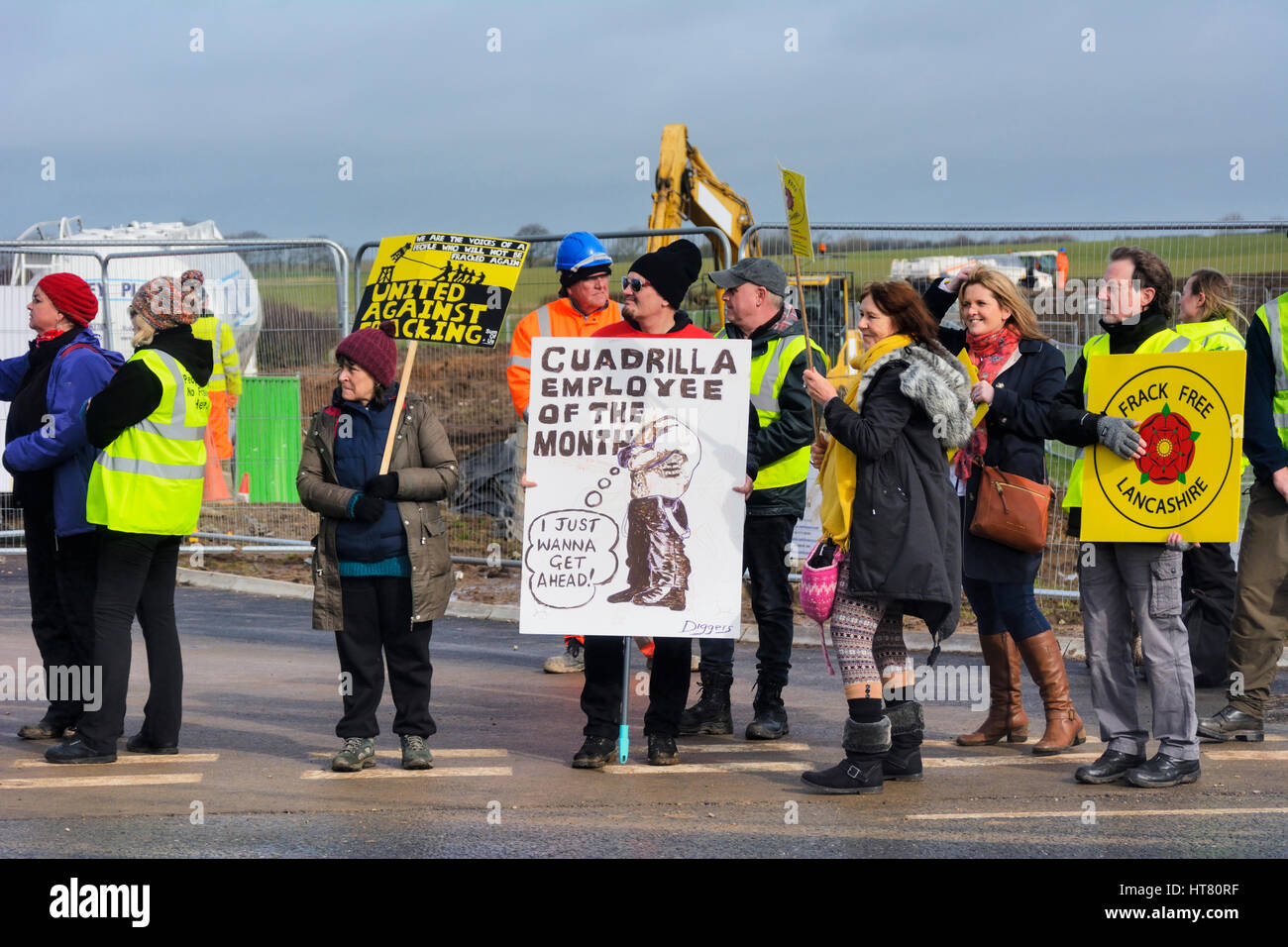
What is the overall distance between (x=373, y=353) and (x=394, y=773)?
1.82 meters

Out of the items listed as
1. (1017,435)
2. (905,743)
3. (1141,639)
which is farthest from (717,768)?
(1017,435)

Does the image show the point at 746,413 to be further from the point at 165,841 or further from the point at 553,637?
the point at 553,637

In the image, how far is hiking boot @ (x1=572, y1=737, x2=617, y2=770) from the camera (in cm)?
657

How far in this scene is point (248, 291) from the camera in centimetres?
1355

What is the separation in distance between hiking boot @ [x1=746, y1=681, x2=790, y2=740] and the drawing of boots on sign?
99 cm

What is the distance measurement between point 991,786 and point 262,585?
7.84 meters

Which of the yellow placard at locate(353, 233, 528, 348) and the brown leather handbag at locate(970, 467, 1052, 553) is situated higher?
the yellow placard at locate(353, 233, 528, 348)

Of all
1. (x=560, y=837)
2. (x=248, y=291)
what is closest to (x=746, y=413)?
(x=560, y=837)

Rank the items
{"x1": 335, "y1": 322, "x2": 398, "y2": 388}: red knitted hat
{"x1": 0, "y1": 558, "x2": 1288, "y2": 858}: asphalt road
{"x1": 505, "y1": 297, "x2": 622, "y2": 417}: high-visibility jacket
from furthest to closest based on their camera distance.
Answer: {"x1": 505, "y1": 297, "x2": 622, "y2": 417}: high-visibility jacket
{"x1": 335, "y1": 322, "x2": 398, "y2": 388}: red knitted hat
{"x1": 0, "y1": 558, "x2": 1288, "y2": 858}: asphalt road

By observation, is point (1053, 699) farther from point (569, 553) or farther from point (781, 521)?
Result: point (569, 553)

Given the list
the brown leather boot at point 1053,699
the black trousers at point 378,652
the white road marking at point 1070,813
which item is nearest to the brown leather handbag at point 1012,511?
the brown leather boot at point 1053,699

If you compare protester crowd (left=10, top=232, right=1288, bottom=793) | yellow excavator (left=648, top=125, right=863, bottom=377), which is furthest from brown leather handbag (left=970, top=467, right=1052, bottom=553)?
yellow excavator (left=648, top=125, right=863, bottom=377)

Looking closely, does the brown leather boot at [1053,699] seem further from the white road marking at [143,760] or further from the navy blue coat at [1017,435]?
the white road marking at [143,760]

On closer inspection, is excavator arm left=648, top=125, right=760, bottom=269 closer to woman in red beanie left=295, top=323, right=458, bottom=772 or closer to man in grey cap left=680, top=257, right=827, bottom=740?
man in grey cap left=680, top=257, right=827, bottom=740
